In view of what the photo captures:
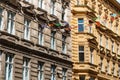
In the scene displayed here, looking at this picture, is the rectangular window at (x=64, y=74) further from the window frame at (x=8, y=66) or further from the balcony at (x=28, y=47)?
the window frame at (x=8, y=66)

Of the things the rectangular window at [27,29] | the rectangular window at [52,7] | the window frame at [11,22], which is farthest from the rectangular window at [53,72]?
the window frame at [11,22]

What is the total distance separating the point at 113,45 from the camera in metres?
50.1

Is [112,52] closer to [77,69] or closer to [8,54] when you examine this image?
[77,69]

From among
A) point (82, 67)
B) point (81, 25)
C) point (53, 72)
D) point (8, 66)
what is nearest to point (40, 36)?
point (53, 72)

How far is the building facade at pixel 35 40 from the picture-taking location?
27.1 metres

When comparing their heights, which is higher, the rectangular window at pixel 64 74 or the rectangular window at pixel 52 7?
the rectangular window at pixel 52 7

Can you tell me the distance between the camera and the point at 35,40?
31.0 m

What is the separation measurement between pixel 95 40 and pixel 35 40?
1215 cm

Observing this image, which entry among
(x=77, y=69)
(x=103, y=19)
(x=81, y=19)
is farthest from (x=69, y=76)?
(x=103, y=19)

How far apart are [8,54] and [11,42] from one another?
87 centimetres

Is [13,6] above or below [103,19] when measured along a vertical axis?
below

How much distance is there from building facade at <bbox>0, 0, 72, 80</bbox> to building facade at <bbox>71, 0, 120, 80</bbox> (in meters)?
2.51

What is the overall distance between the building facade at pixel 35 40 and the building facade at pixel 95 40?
251cm

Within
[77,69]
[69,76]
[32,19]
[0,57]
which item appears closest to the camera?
[0,57]
